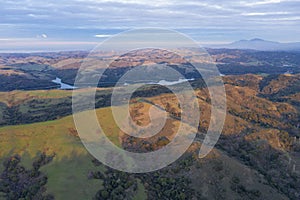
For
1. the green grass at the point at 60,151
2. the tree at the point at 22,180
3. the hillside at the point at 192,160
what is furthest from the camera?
the hillside at the point at 192,160

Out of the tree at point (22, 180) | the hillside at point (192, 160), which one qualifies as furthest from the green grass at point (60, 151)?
the tree at point (22, 180)

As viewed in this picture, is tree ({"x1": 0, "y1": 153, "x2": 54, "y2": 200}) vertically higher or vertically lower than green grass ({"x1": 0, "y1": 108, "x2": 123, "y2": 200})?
lower

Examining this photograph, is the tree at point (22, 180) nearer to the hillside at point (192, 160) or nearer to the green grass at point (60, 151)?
the green grass at point (60, 151)

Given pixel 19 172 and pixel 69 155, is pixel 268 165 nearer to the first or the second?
pixel 69 155


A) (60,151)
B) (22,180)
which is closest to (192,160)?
(60,151)

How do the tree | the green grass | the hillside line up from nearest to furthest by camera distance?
the tree, the green grass, the hillside

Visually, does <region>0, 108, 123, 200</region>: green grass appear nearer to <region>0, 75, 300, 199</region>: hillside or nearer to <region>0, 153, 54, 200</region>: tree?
<region>0, 75, 300, 199</region>: hillside

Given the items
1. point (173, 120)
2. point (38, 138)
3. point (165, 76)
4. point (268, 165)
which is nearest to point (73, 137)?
point (38, 138)

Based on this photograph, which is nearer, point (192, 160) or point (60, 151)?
point (192, 160)

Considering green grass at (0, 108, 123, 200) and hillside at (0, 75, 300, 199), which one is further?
hillside at (0, 75, 300, 199)

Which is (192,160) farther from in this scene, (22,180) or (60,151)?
(22,180)

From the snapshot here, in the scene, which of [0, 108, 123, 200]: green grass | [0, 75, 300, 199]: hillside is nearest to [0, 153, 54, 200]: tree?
[0, 108, 123, 200]: green grass
